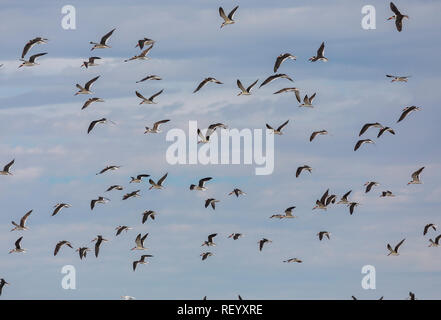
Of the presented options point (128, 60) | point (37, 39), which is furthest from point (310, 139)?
point (37, 39)

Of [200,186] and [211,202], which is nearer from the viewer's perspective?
[200,186]

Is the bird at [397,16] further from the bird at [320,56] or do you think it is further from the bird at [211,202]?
the bird at [211,202]

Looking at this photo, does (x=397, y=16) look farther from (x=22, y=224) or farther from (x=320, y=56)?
(x=22, y=224)

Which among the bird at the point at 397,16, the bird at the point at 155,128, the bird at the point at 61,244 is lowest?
the bird at the point at 61,244

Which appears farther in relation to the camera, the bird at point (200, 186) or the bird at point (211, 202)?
the bird at point (211, 202)

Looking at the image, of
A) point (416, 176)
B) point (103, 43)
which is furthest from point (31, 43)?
point (416, 176)

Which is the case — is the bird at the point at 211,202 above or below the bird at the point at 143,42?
below

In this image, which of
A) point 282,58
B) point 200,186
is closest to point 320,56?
point 282,58

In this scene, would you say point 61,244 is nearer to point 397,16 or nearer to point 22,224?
point 22,224

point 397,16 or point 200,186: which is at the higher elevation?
point 397,16
